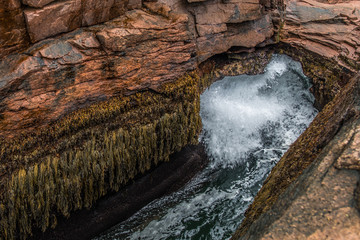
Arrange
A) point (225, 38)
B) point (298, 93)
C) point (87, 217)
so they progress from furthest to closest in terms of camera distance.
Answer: point (298, 93) < point (225, 38) < point (87, 217)

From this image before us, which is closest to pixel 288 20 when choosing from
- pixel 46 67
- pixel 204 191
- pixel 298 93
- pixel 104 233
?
pixel 298 93

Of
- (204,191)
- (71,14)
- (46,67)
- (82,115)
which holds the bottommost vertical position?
(204,191)

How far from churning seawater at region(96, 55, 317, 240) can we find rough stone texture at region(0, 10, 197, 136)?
7.59 ft

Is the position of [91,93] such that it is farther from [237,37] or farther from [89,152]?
[237,37]

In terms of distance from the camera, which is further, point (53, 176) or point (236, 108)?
point (236, 108)

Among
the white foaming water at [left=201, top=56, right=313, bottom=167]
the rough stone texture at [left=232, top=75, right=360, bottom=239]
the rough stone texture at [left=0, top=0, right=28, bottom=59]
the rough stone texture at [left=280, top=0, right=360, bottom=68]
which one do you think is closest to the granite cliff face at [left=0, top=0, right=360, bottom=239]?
the rough stone texture at [left=0, top=0, right=28, bottom=59]

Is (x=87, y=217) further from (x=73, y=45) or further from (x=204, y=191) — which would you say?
(x=73, y=45)

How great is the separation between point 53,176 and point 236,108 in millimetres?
5565

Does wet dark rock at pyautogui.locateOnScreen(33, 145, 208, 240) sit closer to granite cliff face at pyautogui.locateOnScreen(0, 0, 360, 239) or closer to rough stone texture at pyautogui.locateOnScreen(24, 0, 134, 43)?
granite cliff face at pyautogui.locateOnScreen(0, 0, 360, 239)

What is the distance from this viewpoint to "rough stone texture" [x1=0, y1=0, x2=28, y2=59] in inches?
213

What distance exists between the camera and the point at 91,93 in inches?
260

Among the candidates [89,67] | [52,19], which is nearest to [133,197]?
[89,67]

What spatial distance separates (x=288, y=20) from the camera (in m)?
10.8

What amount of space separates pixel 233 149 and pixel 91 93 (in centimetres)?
419
